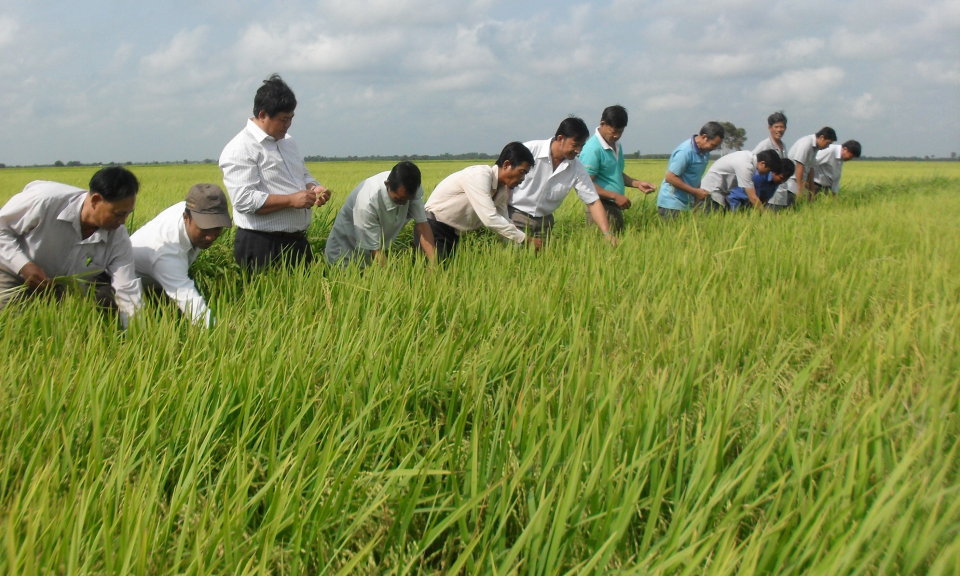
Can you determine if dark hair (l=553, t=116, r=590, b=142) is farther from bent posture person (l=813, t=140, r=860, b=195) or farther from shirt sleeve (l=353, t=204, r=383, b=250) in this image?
bent posture person (l=813, t=140, r=860, b=195)

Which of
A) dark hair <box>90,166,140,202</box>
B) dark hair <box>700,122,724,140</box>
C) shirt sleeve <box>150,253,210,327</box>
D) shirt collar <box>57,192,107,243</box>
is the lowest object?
shirt sleeve <box>150,253,210,327</box>

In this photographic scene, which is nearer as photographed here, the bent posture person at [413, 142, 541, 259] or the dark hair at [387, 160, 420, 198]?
the dark hair at [387, 160, 420, 198]

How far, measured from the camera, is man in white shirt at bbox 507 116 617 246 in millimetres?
4488

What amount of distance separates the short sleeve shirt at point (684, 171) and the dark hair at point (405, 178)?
114 inches

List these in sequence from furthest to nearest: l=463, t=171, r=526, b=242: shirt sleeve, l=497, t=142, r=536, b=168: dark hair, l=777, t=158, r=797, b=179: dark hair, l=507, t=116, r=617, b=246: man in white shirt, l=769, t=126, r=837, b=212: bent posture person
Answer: l=769, t=126, r=837, b=212: bent posture person < l=777, t=158, r=797, b=179: dark hair < l=507, t=116, r=617, b=246: man in white shirt < l=463, t=171, r=526, b=242: shirt sleeve < l=497, t=142, r=536, b=168: dark hair

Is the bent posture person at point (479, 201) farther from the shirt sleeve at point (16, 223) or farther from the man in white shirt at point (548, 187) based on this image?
the shirt sleeve at point (16, 223)

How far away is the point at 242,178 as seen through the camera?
3.34 meters

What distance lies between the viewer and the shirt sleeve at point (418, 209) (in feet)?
12.7

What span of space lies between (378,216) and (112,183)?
1.51 meters

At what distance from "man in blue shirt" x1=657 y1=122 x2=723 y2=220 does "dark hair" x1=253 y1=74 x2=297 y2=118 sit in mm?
3483

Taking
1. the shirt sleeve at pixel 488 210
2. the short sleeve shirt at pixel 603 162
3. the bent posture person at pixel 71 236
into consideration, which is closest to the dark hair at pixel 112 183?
the bent posture person at pixel 71 236

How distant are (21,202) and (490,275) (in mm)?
1980

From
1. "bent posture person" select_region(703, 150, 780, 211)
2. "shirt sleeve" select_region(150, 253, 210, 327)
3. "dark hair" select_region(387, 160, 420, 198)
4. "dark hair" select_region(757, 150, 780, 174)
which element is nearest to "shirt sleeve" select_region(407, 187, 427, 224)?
"dark hair" select_region(387, 160, 420, 198)

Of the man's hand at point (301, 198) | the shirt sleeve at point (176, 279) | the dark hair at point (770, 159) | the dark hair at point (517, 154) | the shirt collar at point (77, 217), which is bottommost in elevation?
the shirt sleeve at point (176, 279)
